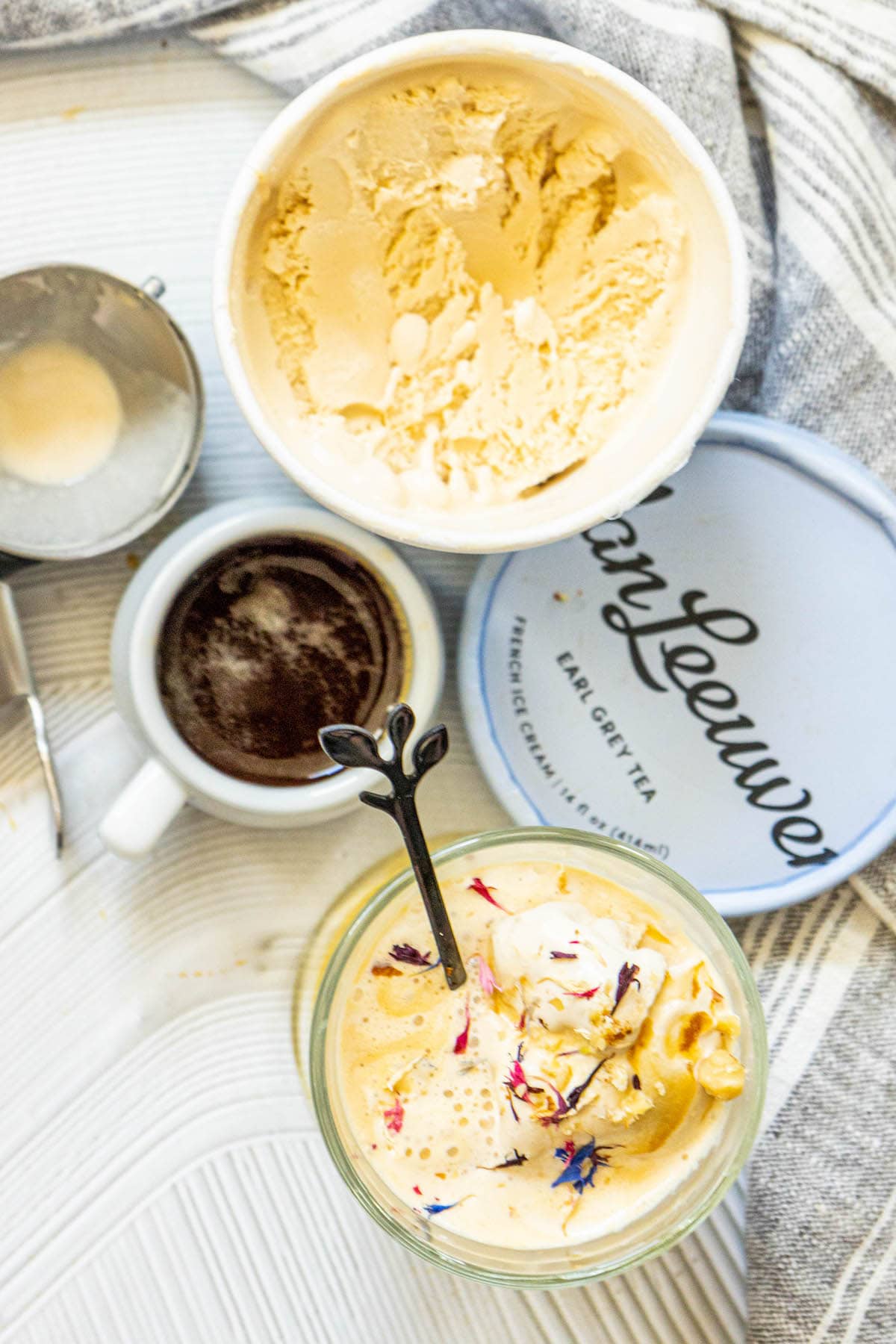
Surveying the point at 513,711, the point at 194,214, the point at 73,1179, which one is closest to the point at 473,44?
the point at 194,214

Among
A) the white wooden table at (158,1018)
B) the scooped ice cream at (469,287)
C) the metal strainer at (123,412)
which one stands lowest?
the white wooden table at (158,1018)

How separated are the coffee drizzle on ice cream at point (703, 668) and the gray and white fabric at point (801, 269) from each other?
0.08 metres

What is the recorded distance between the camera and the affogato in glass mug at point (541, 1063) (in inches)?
30.2

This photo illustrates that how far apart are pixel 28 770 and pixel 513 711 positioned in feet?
1.41

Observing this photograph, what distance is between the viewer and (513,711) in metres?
0.96

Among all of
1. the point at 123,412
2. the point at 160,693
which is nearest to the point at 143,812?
the point at 160,693

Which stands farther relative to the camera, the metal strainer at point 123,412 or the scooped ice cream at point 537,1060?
the metal strainer at point 123,412

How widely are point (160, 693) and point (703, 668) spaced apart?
Answer: 454 millimetres

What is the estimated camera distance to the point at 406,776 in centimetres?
76

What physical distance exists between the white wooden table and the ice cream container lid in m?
0.25

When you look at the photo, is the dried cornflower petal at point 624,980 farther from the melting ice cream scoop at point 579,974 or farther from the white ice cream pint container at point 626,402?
the white ice cream pint container at point 626,402

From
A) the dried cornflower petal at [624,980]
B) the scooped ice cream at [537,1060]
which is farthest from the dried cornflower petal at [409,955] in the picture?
the dried cornflower petal at [624,980]

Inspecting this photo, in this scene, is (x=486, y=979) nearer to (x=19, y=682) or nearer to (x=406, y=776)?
(x=406, y=776)

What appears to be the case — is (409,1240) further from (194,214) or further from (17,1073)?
(194,214)
